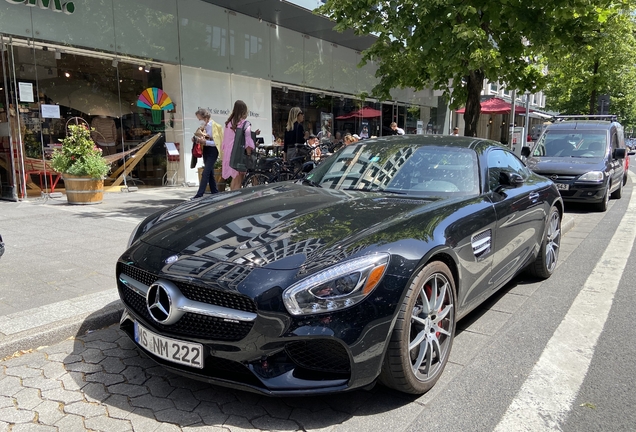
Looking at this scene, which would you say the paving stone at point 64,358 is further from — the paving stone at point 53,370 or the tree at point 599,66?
the tree at point 599,66

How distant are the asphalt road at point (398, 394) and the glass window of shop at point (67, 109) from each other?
799 centimetres

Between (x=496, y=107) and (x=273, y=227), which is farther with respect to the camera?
(x=496, y=107)

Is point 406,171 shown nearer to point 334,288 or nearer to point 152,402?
point 334,288

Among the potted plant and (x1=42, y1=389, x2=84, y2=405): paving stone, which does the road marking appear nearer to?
(x1=42, y1=389, x2=84, y2=405): paving stone

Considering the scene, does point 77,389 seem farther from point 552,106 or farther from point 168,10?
point 552,106

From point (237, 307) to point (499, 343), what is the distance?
2090 millimetres

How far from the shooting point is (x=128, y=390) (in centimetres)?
274

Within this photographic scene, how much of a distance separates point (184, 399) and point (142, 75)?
10979 mm

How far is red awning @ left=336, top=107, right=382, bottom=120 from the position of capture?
63.6ft

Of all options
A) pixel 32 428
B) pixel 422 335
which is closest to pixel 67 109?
pixel 32 428

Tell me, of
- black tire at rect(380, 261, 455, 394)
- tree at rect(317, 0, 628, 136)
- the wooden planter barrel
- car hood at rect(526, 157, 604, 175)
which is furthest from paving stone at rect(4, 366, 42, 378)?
car hood at rect(526, 157, 604, 175)

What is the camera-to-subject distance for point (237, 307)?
2.32 metres

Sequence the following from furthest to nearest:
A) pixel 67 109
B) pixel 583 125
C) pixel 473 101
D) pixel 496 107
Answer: pixel 496 107 → pixel 583 125 → pixel 67 109 → pixel 473 101

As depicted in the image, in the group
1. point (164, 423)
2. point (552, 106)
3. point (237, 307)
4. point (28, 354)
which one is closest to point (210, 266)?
point (237, 307)
